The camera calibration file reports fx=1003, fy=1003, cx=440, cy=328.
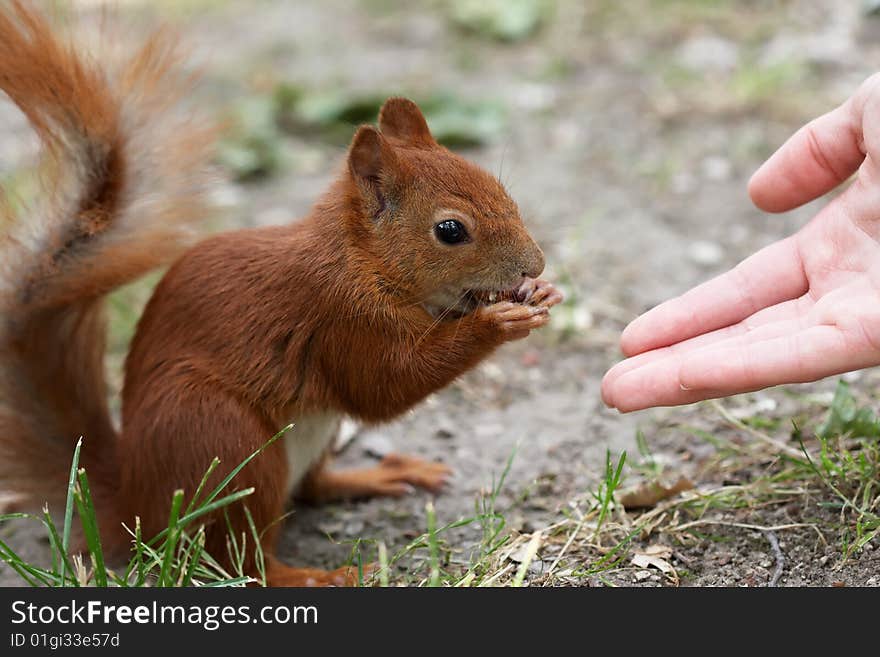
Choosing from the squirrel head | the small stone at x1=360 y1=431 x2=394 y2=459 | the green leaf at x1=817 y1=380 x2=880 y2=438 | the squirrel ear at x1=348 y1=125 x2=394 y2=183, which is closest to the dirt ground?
the small stone at x1=360 y1=431 x2=394 y2=459

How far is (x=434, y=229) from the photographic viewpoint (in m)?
2.06

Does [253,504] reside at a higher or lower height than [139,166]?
lower

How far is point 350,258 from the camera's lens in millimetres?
2068

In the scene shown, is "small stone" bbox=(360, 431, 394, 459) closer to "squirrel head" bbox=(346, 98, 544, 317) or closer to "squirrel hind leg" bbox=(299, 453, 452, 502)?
"squirrel hind leg" bbox=(299, 453, 452, 502)

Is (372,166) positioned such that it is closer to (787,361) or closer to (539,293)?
(539,293)

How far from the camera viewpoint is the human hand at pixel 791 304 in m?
1.70

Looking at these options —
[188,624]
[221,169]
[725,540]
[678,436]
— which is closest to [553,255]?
[678,436]

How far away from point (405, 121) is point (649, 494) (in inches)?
38.6

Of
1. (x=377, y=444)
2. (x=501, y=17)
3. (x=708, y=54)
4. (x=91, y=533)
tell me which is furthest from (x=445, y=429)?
(x=501, y=17)

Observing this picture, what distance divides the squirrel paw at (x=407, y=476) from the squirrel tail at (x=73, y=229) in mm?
666

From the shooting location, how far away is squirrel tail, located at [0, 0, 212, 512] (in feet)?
6.73

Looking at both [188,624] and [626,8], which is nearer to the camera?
[188,624]

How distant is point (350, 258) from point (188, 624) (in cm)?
79

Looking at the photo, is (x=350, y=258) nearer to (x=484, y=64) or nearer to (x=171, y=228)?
(x=171, y=228)
